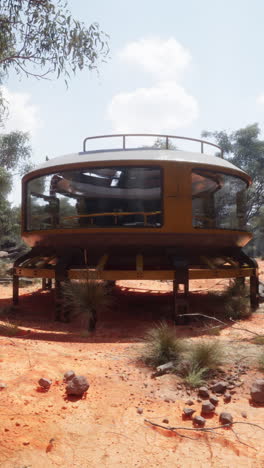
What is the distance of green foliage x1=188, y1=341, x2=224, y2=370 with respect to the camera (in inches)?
178

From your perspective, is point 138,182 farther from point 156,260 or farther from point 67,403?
point 67,403

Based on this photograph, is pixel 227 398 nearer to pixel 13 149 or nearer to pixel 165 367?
pixel 165 367

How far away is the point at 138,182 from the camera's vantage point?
11367mm

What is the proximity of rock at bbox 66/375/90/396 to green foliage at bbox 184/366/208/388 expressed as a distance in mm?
1156

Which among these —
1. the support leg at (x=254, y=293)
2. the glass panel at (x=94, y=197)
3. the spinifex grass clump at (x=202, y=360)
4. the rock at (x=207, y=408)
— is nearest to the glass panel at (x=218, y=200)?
the glass panel at (x=94, y=197)

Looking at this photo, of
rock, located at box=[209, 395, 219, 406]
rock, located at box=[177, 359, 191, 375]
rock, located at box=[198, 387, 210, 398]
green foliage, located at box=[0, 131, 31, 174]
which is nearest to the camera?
rock, located at box=[209, 395, 219, 406]

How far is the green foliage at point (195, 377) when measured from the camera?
4.18 m

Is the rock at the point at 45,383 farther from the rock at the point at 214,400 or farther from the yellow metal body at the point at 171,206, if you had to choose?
the yellow metal body at the point at 171,206

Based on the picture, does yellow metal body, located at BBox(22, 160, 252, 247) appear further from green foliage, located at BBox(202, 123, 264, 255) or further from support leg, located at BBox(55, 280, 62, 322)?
green foliage, located at BBox(202, 123, 264, 255)

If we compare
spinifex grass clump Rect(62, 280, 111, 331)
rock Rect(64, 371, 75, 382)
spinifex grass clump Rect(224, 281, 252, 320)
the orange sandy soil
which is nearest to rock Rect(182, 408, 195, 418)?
the orange sandy soil

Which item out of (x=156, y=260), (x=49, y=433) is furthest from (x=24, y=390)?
(x=156, y=260)

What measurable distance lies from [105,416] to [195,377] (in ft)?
3.93

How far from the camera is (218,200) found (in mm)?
11219

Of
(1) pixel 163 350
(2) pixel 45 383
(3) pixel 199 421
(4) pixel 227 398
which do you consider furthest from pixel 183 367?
(2) pixel 45 383
